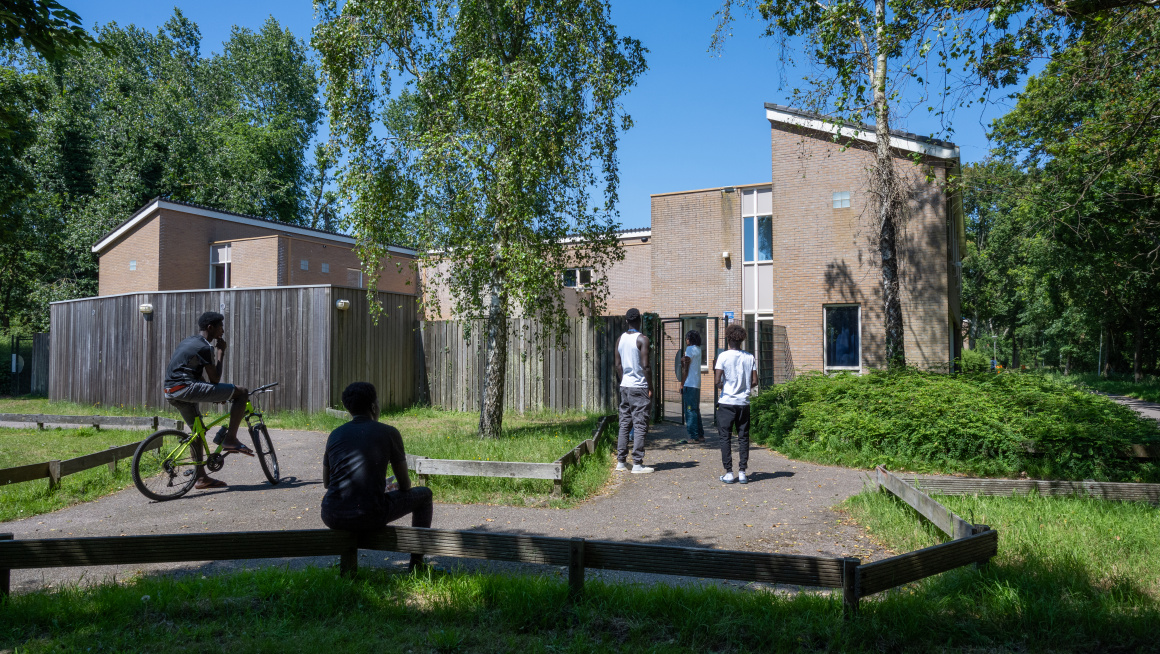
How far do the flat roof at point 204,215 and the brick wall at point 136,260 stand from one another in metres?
0.23

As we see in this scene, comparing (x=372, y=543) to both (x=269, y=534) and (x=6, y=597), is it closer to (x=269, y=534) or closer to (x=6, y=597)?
(x=269, y=534)

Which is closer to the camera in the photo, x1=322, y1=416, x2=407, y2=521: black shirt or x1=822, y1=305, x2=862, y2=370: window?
x1=322, y1=416, x2=407, y2=521: black shirt

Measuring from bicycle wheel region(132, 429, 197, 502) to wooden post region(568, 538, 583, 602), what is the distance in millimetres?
5250

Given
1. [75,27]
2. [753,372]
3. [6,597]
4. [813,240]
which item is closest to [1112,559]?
[753,372]

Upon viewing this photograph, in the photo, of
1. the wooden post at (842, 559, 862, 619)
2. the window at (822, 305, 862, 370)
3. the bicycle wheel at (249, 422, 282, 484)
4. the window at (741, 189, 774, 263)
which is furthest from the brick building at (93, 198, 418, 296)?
the wooden post at (842, 559, 862, 619)

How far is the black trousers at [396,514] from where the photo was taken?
450 cm

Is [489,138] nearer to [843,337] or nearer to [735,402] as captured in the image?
[735,402]

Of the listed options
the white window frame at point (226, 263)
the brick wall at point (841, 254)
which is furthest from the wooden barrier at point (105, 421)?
the brick wall at point (841, 254)

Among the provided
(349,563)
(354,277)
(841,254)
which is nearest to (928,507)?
(349,563)

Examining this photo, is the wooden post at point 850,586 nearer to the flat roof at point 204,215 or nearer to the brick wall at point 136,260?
the flat roof at point 204,215

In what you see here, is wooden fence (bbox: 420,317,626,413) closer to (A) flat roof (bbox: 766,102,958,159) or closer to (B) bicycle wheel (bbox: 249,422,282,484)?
(B) bicycle wheel (bbox: 249,422,282,484)

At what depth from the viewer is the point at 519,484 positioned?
25.7 feet

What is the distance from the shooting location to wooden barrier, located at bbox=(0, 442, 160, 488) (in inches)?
281

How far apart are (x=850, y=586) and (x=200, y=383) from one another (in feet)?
21.4
